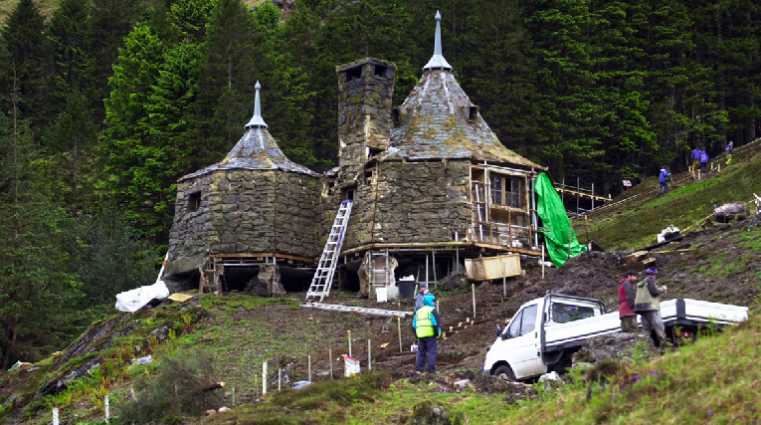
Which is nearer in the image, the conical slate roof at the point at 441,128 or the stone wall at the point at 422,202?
the stone wall at the point at 422,202

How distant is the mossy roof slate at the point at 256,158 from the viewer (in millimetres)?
38562

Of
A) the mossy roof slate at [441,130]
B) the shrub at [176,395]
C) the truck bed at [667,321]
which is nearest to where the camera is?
the truck bed at [667,321]

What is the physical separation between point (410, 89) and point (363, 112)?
1385 centimetres

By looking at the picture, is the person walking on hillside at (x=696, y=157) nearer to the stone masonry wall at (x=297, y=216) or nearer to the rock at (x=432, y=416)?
the stone masonry wall at (x=297, y=216)

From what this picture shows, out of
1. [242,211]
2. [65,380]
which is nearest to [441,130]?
[242,211]

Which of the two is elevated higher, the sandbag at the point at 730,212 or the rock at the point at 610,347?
the sandbag at the point at 730,212

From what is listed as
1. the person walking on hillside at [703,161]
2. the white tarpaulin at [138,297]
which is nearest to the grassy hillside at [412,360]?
the white tarpaulin at [138,297]

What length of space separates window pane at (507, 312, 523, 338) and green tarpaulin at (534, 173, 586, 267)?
16443 millimetres

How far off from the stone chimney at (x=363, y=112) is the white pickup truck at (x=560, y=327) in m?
17.9

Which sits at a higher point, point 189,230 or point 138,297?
point 189,230

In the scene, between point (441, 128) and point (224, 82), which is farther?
point (224, 82)

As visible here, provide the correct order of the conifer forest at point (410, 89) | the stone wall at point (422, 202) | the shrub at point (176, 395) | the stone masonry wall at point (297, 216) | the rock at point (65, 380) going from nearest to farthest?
1. the shrub at point (176, 395)
2. the rock at point (65, 380)
3. the stone wall at point (422, 202)
4. the stone masonry wall at point (297, 216)
5. the conifer forest at point (410, 89)

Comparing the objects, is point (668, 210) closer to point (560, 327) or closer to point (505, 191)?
point (505, 191)

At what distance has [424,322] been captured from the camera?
20.7 meters
